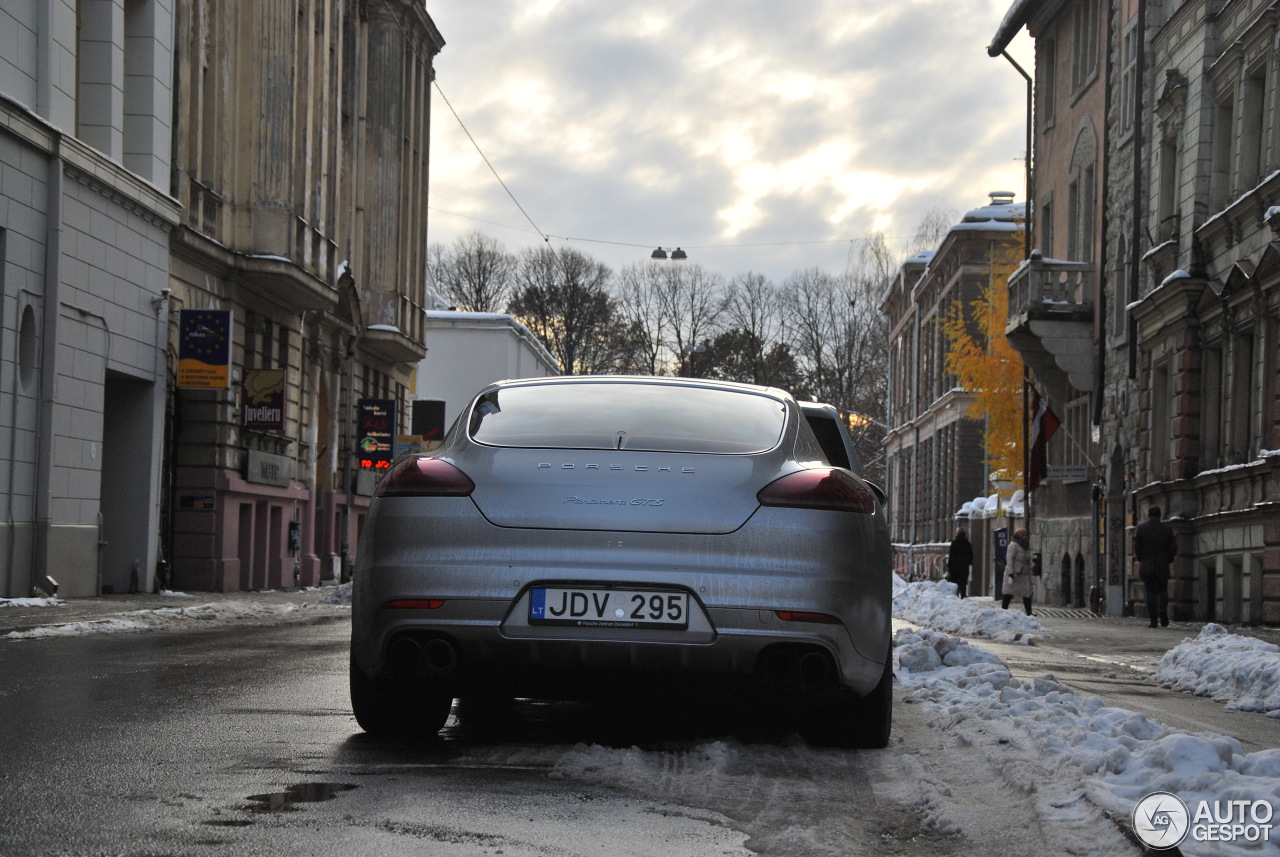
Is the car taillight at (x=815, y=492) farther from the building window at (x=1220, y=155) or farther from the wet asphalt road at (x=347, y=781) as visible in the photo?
the building window at (x=1220, y=155)

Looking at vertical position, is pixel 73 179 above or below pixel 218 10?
below

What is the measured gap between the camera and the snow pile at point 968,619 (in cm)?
1964

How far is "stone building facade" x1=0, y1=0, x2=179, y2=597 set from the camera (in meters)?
20.6

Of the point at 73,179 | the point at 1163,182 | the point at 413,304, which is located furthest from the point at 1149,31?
the point at 413,304

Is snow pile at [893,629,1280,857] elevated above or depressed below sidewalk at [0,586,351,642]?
above

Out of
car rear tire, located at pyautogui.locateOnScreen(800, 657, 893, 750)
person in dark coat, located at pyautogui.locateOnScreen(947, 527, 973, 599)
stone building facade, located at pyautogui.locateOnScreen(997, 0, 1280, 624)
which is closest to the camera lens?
car rear tire, located at pyautogui.locateOnScreen(800, 657, 893, 750)

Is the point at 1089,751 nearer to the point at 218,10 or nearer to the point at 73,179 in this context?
the point at 73,179

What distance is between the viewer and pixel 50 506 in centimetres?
2156

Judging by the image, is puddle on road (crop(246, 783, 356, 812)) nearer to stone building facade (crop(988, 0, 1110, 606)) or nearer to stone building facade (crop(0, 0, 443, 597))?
stone building facade (crop(0, 0, 443, 597))

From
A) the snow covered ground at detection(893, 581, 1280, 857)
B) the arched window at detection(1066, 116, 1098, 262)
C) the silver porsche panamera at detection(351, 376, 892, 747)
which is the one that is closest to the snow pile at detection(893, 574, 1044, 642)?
the snow covered ground at detection(893, 581, 1280, 857)

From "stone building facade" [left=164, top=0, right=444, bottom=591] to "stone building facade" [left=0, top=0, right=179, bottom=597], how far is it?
4.71 ft

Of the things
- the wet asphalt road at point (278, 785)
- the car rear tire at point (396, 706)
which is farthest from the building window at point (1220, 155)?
the car rear tire at point (396, 706)

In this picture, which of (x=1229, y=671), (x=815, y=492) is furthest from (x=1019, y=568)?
(x=815, y=492)

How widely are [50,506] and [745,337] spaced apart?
215 ft
